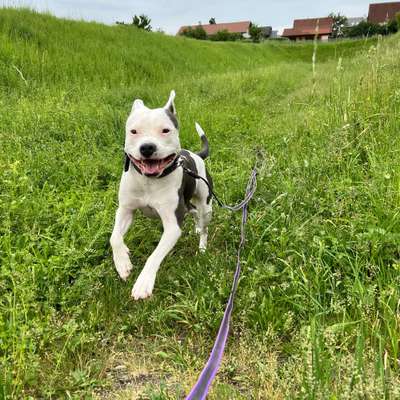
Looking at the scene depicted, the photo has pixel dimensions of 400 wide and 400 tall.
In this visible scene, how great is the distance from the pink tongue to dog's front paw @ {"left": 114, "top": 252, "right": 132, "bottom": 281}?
526mm

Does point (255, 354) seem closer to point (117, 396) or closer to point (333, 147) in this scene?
point (117, 396)

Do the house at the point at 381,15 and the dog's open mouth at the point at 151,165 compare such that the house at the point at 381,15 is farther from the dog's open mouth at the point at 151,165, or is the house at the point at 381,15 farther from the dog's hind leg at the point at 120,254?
the dog's hind leg at the point at 120,254

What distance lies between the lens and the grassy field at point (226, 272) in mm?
1868

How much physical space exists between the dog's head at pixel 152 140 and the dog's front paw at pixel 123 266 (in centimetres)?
53

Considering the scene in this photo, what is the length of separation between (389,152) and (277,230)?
130 centimetres

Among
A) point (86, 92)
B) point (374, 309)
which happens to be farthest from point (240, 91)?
point (374, 309)

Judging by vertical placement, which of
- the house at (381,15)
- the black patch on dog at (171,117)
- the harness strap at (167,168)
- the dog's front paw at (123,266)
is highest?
the house at (381,15)

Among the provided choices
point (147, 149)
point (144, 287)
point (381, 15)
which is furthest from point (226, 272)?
point (381, 15)

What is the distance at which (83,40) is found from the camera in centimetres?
1139

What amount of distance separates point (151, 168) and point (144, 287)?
2.32 ft

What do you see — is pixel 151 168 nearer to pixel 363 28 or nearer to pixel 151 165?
pixel 151 165

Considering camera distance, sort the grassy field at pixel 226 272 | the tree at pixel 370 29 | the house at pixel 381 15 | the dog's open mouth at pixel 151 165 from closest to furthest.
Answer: the grassy field at pixel 226 272 → the dog's open mouth at pixel 151 165 → the tree at pixel 370 29 → the house at pixel 381 15

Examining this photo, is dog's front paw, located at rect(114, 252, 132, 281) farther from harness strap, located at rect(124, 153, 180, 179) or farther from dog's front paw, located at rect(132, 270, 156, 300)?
harness strap, located at rect(124, 153, 180, 179)

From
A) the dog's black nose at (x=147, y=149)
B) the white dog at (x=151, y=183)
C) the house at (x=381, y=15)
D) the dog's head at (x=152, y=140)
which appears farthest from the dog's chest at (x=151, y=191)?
the house at (x=381, y=15)
